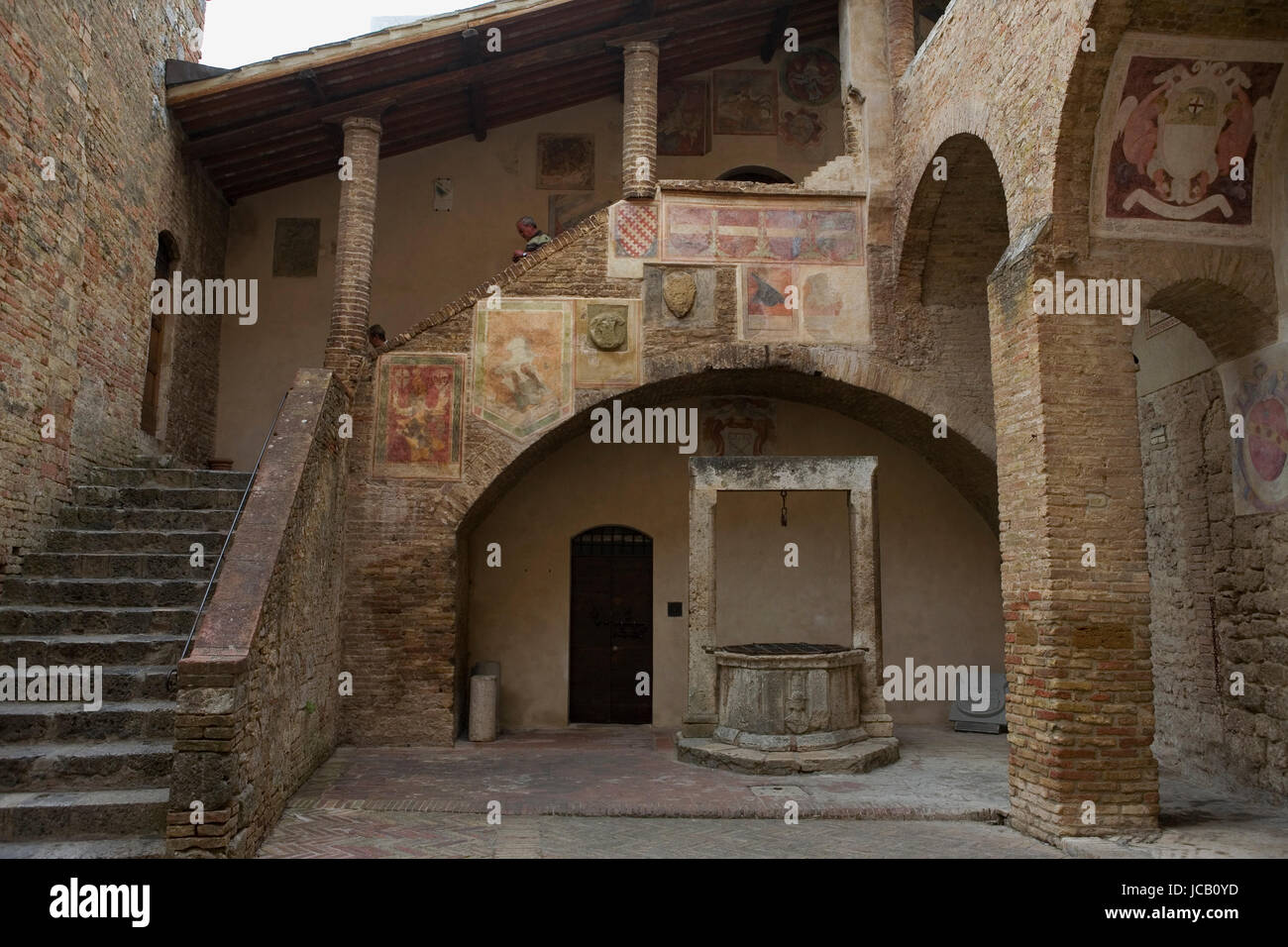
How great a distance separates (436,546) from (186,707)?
470 cm

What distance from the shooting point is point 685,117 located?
518 inches

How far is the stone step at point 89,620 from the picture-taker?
6.70 metres

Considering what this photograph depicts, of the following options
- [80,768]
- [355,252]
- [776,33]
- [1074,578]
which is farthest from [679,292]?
[80,768]

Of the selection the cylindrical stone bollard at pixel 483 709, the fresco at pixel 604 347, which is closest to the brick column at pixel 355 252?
the fresco at pixel 604 347

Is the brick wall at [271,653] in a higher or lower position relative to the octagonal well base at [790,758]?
higher

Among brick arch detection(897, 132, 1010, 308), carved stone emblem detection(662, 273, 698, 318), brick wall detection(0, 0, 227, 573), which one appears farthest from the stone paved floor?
brick arch detection(897, 132, 1010, 308)

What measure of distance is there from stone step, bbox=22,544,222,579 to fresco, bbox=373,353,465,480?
2.82 metres

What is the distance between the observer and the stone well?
8648mm

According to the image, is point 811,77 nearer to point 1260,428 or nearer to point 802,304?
point 802,304

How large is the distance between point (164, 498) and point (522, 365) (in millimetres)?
3586

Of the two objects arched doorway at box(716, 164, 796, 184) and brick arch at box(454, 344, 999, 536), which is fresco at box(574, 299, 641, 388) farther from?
arched doorway at box(716, 164, 796, 184)

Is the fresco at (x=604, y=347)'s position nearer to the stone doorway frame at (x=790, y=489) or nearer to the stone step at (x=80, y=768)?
the stone doorway frame at (x=790, y=489)

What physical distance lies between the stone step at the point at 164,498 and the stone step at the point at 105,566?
2.92 feet

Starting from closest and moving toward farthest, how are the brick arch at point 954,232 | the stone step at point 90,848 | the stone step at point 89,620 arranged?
the stone step at point 90,848 → the stone step at point 89,620 → the brick arch at point 954,232
